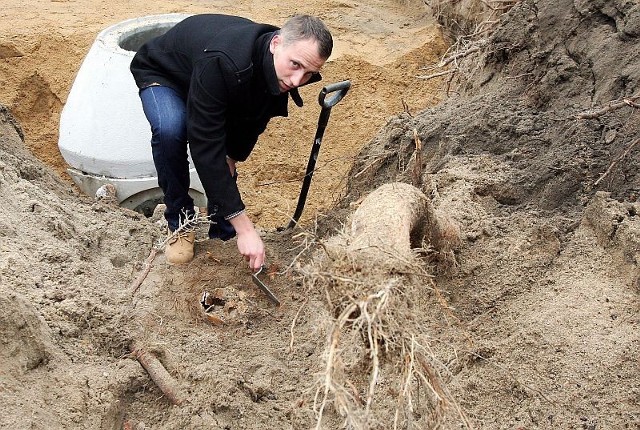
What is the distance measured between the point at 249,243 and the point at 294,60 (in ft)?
2.16

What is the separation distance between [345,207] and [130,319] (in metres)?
1.20

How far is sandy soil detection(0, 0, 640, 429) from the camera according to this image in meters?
1.79

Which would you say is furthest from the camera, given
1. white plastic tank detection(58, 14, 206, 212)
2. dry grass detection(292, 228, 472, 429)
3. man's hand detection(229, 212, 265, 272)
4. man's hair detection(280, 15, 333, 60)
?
white plastic tank detection(58, 14, 206, 212)

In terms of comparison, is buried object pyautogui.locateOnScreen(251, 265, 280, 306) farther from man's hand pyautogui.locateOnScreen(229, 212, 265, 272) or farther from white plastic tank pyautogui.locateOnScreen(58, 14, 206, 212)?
white plastic tank pyautogui.locateOnScreen(58, 14, 206, 212)

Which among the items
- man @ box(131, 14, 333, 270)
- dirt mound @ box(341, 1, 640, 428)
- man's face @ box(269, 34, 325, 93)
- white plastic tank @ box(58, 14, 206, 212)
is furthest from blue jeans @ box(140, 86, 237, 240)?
white plastic tank @ box(58, 14, 206, 212)

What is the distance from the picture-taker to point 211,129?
238 centimetres

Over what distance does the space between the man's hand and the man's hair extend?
0.64 meters

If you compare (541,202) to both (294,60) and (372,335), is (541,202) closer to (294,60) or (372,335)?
(294,60)

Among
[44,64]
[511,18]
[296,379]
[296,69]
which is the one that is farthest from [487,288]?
[44,64]

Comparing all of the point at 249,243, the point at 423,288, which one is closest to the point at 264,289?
the point at 249,243

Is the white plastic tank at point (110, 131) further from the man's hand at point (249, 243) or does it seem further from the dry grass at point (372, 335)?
the dry grass at point (372, 335)

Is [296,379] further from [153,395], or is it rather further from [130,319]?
[130,319]

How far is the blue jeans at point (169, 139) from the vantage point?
264 centimetres

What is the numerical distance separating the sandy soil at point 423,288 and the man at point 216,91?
324 millimetres
